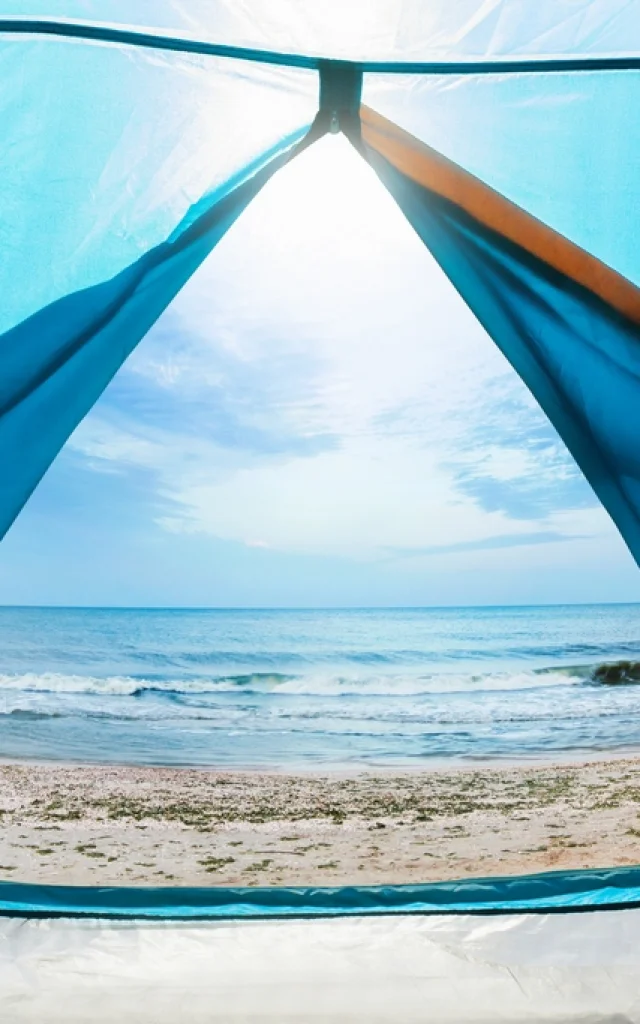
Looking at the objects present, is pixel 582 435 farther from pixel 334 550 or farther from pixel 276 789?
pixel 334 550

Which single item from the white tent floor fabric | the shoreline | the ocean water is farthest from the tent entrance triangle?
the white tent floor fabric

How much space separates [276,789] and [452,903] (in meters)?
4.37

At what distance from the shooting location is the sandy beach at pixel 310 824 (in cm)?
305

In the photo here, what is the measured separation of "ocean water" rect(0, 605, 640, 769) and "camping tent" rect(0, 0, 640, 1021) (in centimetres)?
529

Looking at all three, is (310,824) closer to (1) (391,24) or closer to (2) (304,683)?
(1) (391,24)

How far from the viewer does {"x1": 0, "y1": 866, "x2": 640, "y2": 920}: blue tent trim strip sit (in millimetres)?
1292

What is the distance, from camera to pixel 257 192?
Result: 1.34 meters

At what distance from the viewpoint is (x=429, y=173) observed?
4.28 feet

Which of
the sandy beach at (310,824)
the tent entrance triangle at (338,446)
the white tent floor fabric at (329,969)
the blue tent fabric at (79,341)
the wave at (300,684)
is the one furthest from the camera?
the tent entrance triangle at (338,446)

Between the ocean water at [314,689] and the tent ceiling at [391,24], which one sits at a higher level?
the tent ceiling at [391,24]

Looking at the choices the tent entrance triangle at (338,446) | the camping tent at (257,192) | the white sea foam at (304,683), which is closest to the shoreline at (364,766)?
the white sea foam at (304,683)

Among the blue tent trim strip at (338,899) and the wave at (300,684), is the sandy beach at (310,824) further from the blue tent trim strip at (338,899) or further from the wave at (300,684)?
the wave at (300,684)

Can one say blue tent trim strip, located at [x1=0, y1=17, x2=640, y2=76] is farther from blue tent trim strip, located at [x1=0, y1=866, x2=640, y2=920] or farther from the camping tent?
blue tent trim strip, located at [x1=0, y1=866, x2=640, y2=920]

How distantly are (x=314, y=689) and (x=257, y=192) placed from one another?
10.1 meters
